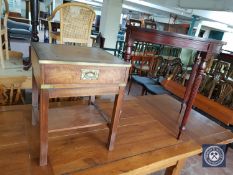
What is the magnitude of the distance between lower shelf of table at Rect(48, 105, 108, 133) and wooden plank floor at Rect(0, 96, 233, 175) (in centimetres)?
9

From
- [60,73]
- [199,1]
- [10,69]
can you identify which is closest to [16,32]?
[10,69]

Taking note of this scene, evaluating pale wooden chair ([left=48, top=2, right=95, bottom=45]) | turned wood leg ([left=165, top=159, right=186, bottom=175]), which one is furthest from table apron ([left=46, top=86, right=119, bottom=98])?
pale wooden chair ([left=48, top=2, right=95, bottom=45])

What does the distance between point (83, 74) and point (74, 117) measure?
0.60m

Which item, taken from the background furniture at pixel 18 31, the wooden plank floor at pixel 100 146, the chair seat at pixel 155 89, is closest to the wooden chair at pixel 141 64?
the chair seat at pixel 155 89

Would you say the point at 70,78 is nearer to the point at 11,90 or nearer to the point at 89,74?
the point at 89,74

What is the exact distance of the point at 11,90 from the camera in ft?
6.24

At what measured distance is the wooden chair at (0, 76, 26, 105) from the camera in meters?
1.88

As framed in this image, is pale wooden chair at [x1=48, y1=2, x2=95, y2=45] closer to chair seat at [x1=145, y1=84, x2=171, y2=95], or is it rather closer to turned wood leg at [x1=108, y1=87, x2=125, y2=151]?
turned wood leg at [x1=108, y1=87, x2=125, y2=151]

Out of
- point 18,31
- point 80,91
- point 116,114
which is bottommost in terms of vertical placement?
point 18,31

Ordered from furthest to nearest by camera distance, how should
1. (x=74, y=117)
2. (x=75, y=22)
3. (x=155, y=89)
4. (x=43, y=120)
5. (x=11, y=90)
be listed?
(x=155, y=89) → (x=75, y=22) → (x=11, y=90) → (x=74, y=117) → (x=43, y=120)

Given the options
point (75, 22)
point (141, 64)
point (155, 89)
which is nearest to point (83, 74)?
point (75, 22)

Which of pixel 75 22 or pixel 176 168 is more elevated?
pixel 75 22

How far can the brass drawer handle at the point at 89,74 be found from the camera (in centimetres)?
96

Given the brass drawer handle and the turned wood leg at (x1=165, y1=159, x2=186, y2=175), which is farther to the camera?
the turned wood leg at (x1=165, y1=159, x2=186, y2=175)
